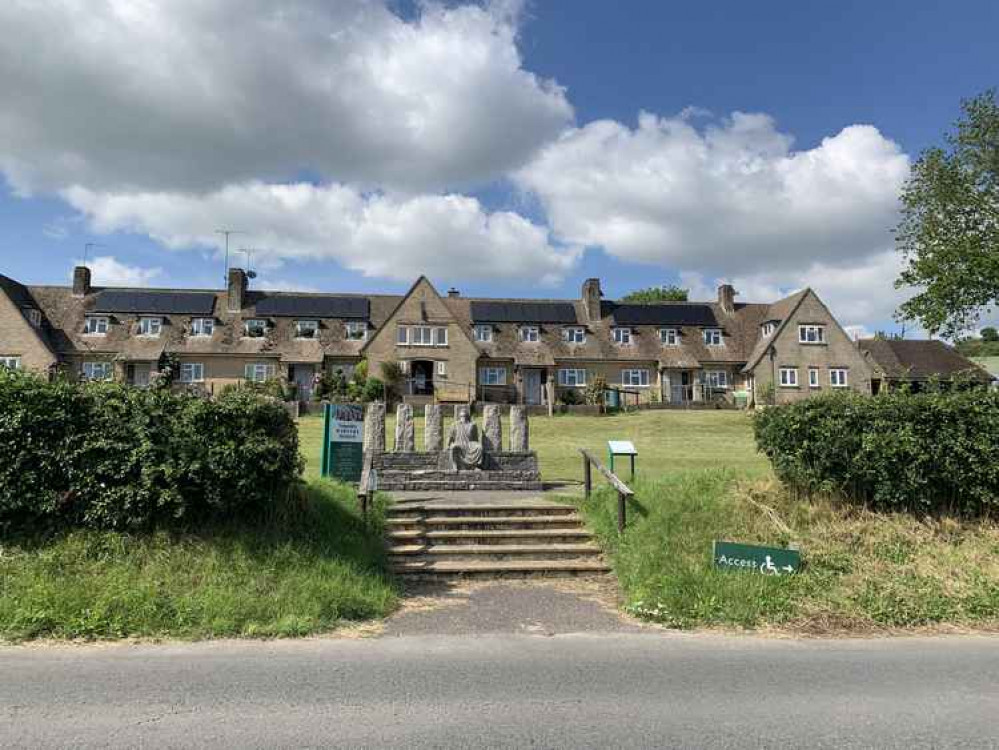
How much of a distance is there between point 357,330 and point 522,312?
1179 cm

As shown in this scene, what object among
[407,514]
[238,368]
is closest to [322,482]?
[407,514]

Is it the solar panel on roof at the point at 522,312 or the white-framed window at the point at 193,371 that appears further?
the solar panel on roof at the point at 522,312

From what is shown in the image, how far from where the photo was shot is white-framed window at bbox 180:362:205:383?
41.3 m

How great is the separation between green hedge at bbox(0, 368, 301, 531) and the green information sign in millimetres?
6140

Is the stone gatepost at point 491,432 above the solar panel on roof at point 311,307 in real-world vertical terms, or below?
below

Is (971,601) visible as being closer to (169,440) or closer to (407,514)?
(407,514)

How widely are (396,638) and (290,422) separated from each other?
4017mm

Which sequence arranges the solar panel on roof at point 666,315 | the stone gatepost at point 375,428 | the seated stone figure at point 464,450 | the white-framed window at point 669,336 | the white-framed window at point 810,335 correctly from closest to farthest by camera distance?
the seated stone figure at point 464,450 → the stone gatepost at point 375,428 → the white-framed window at point 810,335 → the white-framed window at point 669,336 → the solar panel on roof at point 666,315

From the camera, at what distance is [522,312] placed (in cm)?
4631

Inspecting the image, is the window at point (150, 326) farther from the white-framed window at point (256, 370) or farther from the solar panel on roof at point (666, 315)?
the solar panel on roof at point (666, 315)

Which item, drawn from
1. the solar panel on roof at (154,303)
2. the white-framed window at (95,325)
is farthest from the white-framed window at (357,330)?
the white-framed window at (95,325)

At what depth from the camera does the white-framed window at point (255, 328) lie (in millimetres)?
42750

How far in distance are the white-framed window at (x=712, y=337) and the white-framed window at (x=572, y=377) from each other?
9.69m

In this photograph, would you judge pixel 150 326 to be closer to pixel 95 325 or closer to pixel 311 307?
pixel 95 325
